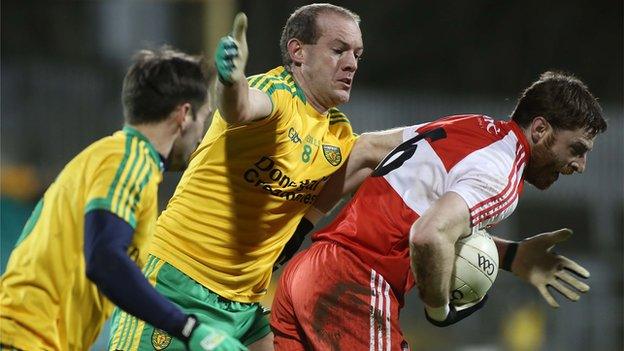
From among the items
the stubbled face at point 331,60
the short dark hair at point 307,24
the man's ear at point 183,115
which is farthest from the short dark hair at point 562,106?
the man's ear at point 183,115

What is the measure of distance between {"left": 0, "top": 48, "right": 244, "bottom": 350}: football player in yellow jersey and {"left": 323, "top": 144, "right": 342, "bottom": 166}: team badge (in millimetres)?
1050

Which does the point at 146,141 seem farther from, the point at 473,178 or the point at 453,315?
the point at 453,315

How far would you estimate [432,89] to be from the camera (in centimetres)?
1681

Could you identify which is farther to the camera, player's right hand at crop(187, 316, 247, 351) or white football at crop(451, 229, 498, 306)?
white football at crop(451, 229, 498, 306)

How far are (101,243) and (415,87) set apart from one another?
1508 cm

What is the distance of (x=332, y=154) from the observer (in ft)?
15.3

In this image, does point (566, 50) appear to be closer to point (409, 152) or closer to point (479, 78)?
point (479, 78)

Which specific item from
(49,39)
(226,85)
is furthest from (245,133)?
(49,39)

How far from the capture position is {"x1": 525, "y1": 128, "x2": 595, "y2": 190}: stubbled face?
14.1ft

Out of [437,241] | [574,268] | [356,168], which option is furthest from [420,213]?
[574,268]

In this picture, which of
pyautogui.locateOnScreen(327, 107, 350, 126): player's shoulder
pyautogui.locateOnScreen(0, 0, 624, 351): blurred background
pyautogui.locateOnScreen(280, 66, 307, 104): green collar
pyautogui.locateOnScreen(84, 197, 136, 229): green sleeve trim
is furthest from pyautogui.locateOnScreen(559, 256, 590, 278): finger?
pyautogui.locateOnScreen(0, 0, 624, 351): blurred background

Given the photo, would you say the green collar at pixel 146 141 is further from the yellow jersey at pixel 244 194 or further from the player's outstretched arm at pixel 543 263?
the player's outstretched arm at pixel 543 263

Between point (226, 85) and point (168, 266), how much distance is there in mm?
1081

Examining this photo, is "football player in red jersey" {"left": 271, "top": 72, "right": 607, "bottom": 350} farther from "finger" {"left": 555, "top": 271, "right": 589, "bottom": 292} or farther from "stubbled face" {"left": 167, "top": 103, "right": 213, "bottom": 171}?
"stubbled face" {"left": 167, "top": 103, "right": 213, "bottom": 171}
